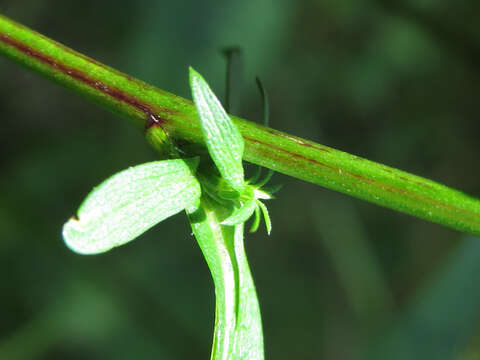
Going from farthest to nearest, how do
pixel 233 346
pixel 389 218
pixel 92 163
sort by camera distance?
pixel 389 218 < pixel 92 163 < pixel 233 346

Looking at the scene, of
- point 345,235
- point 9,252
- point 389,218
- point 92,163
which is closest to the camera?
→ point 9,252

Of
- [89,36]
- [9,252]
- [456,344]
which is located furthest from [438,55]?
[9,252]

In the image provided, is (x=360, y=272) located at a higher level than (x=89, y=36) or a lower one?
lower

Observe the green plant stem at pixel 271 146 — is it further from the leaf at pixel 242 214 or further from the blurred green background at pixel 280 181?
the blurred green background at pixel 280 181

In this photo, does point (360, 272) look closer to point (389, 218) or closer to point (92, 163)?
point (389, 218)

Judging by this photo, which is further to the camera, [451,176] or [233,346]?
[451,176]

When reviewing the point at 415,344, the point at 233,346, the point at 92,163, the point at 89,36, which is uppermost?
the point at 89,36
